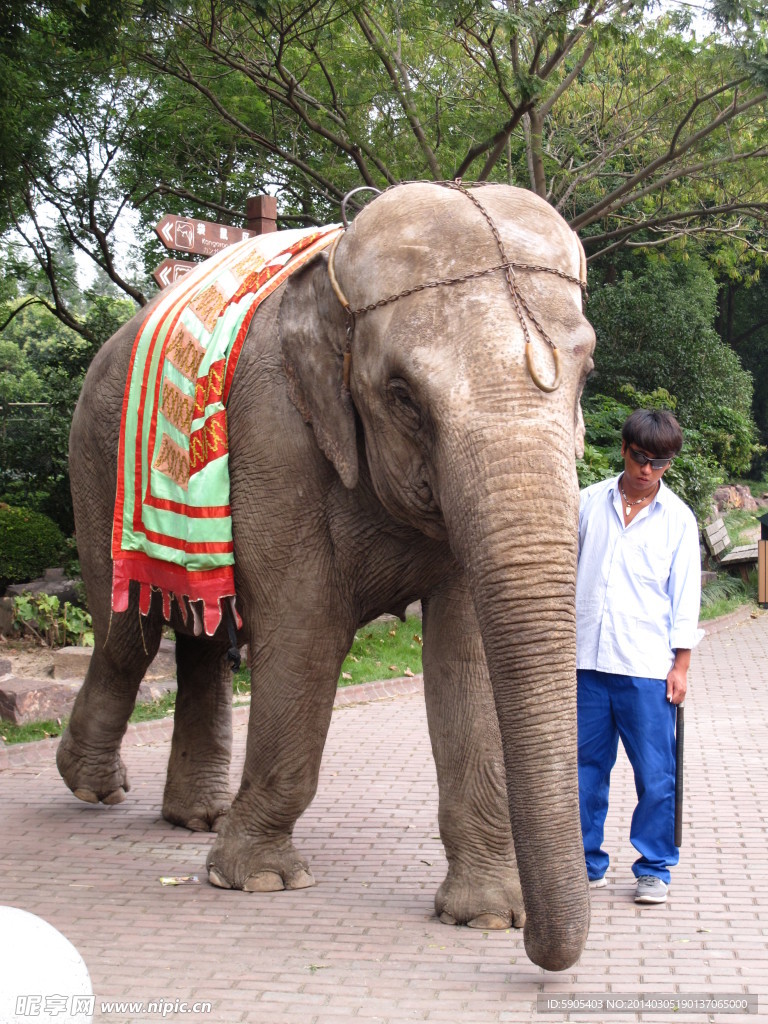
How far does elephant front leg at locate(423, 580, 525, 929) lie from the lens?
496 cm

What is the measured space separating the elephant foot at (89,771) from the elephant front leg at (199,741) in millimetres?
405

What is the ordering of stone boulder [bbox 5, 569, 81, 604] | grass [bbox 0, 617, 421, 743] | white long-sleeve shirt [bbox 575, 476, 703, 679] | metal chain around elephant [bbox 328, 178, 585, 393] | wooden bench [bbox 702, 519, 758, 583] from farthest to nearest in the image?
wooden bench [bbox 702, 519, 758, 583], stone boulder [bbox 5, 569, 81, 604], grass [bbox 0, 617, 421, 743], white long-sleeve shirt [bbox 575, 476, 703, 679], metal chain around elephant [bbox 328, 178, 585, 393]

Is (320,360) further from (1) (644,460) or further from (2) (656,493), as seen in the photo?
(2) (656,493)

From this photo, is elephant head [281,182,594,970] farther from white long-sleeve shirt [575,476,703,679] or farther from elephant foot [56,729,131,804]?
elephant foot [56,729,131,804]

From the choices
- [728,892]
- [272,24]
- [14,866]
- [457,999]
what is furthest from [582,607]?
[272,24]

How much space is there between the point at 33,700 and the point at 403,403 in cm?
560

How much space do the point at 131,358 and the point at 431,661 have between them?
2.07 metres

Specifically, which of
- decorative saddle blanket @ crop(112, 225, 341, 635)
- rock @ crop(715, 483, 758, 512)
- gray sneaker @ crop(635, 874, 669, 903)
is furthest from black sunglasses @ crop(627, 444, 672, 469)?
rock @ crop(715, 483, 758, 512)

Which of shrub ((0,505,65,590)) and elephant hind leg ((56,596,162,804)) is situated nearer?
elephant hind leg ((56,596,162,804))

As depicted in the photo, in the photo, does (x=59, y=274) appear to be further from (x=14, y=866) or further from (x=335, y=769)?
(x=14, y=866)

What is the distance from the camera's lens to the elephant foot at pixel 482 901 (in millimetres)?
4906

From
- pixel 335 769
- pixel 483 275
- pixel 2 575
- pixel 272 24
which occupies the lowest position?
pixel 335 769

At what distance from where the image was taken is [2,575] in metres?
12.9

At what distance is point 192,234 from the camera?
8656 millimetres
